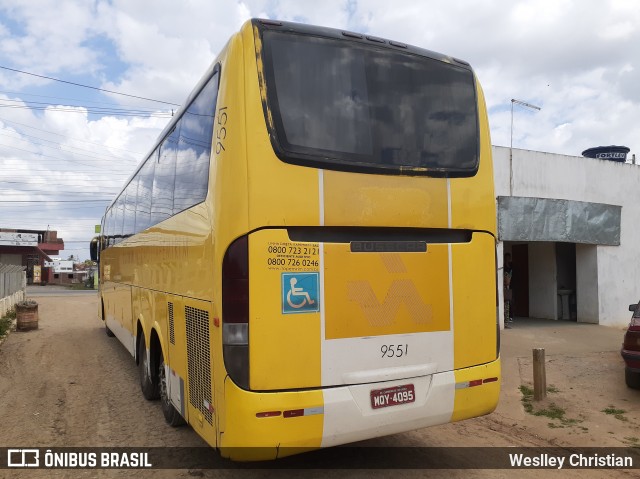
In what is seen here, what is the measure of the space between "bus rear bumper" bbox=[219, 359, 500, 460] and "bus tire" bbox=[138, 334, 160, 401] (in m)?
3.40

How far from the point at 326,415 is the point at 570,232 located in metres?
12.6

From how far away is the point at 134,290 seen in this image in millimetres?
7977

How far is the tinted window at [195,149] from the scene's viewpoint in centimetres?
429

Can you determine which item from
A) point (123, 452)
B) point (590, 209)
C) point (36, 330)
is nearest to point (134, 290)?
point (123, 452)

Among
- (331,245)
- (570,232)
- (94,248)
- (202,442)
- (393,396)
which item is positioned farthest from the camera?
(94,248)

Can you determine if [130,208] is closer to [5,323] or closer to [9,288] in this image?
[5,323]

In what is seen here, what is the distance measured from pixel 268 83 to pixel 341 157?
78cm

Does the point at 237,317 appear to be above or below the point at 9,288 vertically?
above

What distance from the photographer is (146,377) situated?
7.05 metres

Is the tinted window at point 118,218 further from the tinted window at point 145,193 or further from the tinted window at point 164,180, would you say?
the tinted window at point 164,180

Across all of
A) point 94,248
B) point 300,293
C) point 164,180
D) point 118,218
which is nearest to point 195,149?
point 164,180

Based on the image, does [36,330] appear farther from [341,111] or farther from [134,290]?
[341,111]

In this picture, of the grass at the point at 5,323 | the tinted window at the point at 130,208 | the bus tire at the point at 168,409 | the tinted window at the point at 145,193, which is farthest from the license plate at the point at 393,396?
the grass at the point at 5,323
